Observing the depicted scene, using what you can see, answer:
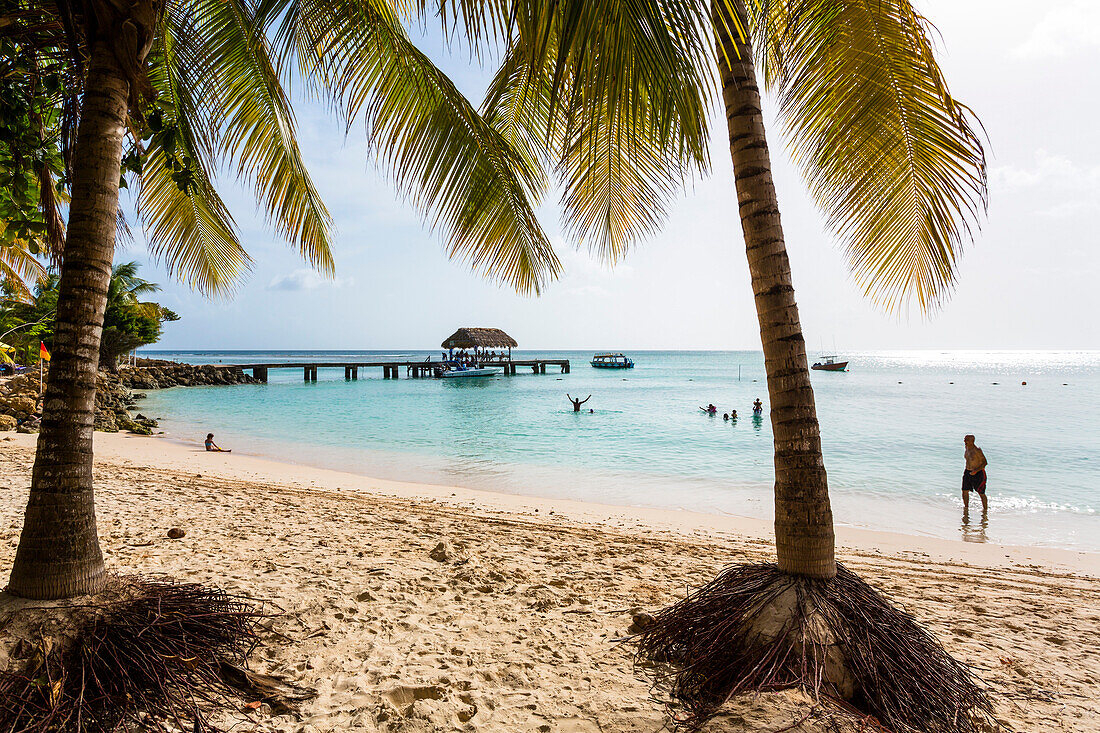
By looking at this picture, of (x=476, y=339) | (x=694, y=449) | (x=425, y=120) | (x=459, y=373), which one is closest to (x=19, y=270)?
(x=425, y=120)

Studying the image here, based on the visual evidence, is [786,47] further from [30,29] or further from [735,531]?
[735,531]

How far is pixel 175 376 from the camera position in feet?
129

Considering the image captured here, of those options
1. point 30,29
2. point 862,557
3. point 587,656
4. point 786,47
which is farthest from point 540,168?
point 862,557

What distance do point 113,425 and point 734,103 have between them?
68.3 feet

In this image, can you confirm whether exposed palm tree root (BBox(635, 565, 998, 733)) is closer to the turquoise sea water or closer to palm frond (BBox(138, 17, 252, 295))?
palm frond (BBox(138, 17, 252, 295))

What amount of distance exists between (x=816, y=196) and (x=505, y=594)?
3575 mm

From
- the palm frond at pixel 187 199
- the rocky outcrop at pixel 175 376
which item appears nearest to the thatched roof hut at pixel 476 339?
the rocky outcrop at pixel 175 376

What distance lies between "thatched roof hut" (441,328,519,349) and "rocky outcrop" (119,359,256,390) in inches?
686

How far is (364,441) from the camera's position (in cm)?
1714

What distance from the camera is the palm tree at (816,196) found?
A: 178 cm

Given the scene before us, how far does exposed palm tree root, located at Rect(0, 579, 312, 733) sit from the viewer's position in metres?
1.93

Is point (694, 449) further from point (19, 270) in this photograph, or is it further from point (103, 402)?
point (103, 402)

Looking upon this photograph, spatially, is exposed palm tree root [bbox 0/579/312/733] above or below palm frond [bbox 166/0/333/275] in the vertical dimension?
below

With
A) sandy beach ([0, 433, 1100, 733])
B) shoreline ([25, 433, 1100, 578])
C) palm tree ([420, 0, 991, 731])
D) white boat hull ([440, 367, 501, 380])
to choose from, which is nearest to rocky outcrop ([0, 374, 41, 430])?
shoreline ([25, 433, 1100, 578])
